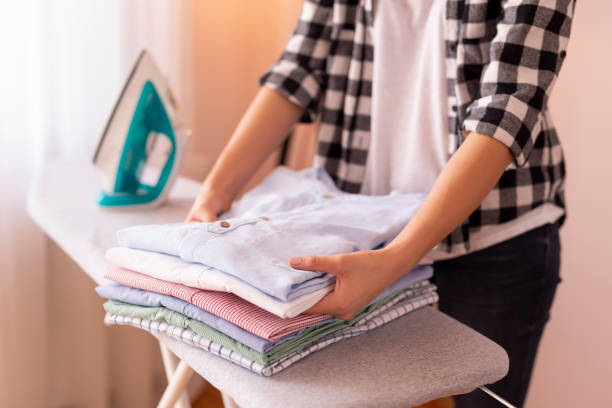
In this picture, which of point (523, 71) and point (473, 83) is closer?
point (523, 71)

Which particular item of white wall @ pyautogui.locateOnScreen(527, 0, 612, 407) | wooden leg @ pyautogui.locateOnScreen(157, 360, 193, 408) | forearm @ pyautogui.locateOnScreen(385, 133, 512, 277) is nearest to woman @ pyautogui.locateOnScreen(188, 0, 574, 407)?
forearm @ pyautogui.locateOnScreen(385, 133, 512, 277)

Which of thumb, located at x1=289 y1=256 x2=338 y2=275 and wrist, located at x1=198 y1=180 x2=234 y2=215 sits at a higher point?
thumb, located at x1=289 y1=256 x2=338 y2=275

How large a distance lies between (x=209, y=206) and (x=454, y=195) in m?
0.42

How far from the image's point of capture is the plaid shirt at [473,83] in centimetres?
76

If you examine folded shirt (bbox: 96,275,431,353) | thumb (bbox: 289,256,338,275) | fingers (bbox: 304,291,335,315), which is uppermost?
thumb (bbox: 289,256,338,275)

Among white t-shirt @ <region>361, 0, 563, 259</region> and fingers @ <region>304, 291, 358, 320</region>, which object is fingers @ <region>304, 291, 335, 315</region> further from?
white t-shirt @ <region>361, 0, 563, 259</region>

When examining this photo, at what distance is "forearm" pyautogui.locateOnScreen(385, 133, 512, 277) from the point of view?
0.70 meters

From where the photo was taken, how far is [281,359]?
61 centimetres

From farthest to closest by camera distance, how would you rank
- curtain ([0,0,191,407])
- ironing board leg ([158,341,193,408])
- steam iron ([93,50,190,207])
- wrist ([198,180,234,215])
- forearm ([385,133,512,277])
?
curtain ([0,0,191,407]), steam iron ([93,50,190,207]), wrist ([198,180,234,215]), ironing board leg ([158,341,193,408]), forearm ([385,133,512,277])

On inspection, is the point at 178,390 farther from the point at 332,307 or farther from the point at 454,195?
the point at 454,195

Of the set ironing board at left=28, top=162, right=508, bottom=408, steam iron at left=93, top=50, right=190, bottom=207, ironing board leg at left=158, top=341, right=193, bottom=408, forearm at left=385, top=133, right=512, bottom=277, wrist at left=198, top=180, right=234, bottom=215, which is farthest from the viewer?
steam iron at left=93, top=50, right=190, bottom=207

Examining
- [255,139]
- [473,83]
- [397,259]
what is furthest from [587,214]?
[397,259]

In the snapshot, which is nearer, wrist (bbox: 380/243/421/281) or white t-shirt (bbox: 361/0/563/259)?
wrist (bbox: 380/243/421/281)

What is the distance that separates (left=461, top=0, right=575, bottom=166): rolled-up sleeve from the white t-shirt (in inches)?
5.9
